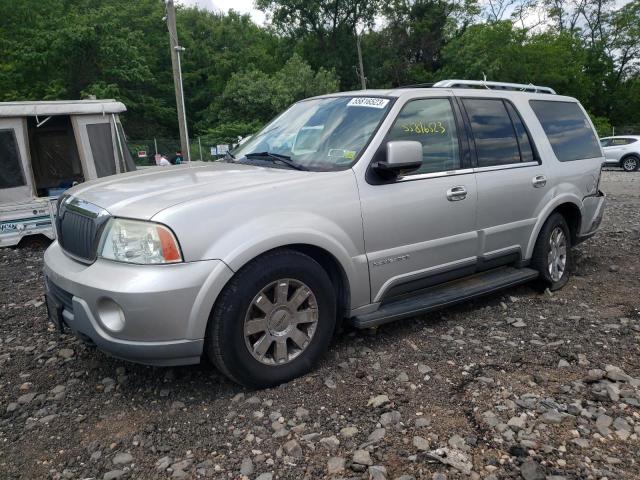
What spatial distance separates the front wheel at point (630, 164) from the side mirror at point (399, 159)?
21921 millimetres

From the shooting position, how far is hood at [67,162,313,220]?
9.88ft

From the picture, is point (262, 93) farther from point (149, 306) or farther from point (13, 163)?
point (149, 306)

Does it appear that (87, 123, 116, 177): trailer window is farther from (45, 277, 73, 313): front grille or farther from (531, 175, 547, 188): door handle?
(531, 175, 547, 188): door handle

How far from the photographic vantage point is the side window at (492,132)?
438cm

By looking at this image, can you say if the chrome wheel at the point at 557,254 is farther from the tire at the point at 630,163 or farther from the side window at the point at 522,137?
the tire at the point at 630,163

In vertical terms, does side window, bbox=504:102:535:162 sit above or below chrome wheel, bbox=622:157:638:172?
above

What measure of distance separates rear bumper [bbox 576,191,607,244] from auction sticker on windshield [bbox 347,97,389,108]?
2599 millimetres

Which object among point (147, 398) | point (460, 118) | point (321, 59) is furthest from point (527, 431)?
point (321, 59)

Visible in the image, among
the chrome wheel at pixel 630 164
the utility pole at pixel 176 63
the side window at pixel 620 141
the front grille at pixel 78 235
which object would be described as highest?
the utility pole at pixel 176 63

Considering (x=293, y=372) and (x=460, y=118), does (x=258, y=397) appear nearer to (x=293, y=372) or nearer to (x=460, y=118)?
(x=293, y=372)

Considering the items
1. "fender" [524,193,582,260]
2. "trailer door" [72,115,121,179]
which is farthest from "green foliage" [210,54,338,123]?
"fender" [524,193,582,260]

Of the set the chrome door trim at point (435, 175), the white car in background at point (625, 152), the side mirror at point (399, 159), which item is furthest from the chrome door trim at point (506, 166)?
the white car in background at point (625, 152)

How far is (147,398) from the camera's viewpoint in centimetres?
325

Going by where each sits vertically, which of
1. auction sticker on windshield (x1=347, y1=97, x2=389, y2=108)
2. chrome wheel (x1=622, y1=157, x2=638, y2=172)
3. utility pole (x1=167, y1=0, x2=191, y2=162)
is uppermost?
utility pole (x1=167, y1=0, x2=191, y2=162)
